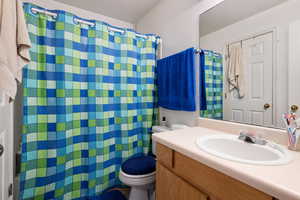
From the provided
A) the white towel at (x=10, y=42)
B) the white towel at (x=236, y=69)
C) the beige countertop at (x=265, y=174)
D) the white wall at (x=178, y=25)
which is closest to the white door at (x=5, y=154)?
the white towel at (x=10, y=42)

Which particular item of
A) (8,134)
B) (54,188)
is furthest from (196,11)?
(54,188)

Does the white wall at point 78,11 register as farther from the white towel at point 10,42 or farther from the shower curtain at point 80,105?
the white towel at point 10,42

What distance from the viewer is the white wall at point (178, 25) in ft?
4.40

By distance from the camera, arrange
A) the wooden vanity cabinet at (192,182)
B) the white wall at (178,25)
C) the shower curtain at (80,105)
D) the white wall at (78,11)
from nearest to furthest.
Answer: the wooden vanity cabinet at (192,182)
the shower curtain at (80,105)
the white wall at (178,25)
the white wall at (78,11)

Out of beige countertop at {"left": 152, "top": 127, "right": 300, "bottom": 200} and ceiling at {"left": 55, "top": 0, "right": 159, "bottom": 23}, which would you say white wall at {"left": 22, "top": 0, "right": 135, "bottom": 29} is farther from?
beige countertop at {"left": 152, "top": 127, "right": 300, "bottom": 200}

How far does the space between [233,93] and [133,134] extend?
3.56ft

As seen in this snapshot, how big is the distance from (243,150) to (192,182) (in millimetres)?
392

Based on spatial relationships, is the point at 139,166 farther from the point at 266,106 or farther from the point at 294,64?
the point at 294,64

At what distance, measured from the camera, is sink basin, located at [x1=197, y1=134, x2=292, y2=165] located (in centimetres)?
65

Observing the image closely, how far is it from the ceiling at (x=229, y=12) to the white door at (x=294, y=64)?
205 mm

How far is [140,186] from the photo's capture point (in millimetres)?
1158


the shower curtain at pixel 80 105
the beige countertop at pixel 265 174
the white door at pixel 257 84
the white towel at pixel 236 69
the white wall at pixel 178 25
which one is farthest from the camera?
the white wall at pixel 178 25

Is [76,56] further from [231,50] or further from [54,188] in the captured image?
[231,50]

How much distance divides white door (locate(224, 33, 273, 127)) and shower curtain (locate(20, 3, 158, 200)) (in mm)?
963
